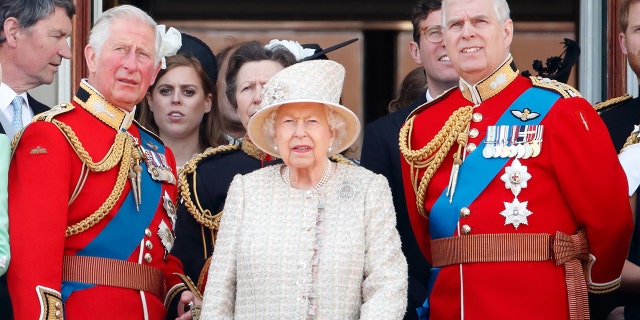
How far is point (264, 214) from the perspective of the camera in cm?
464

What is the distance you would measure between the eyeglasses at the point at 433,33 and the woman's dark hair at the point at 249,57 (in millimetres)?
630

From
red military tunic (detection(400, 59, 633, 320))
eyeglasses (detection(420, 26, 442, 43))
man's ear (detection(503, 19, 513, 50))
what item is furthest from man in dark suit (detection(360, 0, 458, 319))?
man's ear (detection(503, 19, 513, 50))

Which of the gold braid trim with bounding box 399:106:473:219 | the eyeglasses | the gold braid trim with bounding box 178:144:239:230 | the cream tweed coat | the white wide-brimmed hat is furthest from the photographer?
the eyeglasses

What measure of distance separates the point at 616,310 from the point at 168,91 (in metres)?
2.15

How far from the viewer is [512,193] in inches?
191

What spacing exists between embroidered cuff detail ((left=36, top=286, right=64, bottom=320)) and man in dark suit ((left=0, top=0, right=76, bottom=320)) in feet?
4.27

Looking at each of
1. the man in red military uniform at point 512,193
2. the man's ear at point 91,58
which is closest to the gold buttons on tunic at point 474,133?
the man in red military uniform at point 512,193

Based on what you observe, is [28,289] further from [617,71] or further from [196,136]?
[617,71]

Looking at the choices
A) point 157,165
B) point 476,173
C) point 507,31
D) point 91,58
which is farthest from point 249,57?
point 476,173

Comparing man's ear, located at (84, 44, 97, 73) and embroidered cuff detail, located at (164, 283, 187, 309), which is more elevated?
man's ear, located at (84, 44, 97, 73)

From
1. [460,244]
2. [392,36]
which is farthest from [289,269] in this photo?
[392,36]

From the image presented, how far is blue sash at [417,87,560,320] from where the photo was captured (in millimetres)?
4891

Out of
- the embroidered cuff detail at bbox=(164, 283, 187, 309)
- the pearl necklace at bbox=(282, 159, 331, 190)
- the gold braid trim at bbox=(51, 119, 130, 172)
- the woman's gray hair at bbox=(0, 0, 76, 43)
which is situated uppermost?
the woman's gray hair at bbox=(0, 0, 76, 43)

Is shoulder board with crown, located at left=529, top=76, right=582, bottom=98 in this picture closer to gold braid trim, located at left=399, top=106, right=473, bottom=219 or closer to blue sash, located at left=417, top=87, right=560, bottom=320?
blue sash, located at left=417, top=87, right=560, bottom=320
